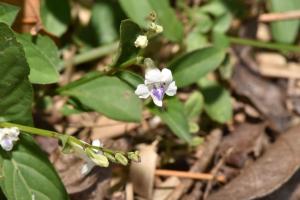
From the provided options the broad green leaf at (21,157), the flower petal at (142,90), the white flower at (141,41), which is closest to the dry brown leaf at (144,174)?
the broad green leaf at (21,157)

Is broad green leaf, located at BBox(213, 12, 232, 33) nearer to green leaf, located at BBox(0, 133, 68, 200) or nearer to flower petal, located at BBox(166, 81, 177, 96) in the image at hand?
flower petal, located at BBox(166, 81, 177, 96)

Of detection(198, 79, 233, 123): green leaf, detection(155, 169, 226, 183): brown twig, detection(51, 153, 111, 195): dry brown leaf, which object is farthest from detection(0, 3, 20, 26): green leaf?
detection(198, 79, 233, 123): green leaf

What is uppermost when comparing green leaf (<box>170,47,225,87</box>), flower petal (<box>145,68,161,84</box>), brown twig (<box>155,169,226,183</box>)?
flower petal (<box>145,68,161,84</box>)

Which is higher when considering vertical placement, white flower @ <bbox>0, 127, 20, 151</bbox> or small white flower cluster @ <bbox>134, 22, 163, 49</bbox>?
small white flower cluster @ <bbox>134, 22, 163, 49</bbox>

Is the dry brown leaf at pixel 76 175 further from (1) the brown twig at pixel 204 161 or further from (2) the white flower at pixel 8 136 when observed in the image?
(2) the white flower at pixel 8 136

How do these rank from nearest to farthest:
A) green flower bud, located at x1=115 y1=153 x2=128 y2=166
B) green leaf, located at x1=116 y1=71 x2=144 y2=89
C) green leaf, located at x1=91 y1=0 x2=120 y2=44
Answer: green flower bud, located at x1=115 y1=153 x2=128 y2=166 → green leaf, located at x1=116 y1=71 x2=144 y2=89 → green leaf, located at x1=91 y1=0 x2=120 y2=44

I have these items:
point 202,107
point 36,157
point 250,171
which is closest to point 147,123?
point 202,107
